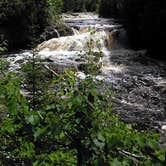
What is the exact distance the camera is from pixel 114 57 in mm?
19094

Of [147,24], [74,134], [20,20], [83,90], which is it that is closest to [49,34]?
[20,20]

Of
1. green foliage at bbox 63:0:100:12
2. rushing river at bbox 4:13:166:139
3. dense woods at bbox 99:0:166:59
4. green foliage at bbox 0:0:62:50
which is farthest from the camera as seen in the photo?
green foliage at bbox 63:0:100:12

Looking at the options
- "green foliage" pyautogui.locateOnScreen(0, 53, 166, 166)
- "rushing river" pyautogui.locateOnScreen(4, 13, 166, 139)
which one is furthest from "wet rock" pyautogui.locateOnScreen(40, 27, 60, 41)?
"green foliage" pyautogui.locateOnScreen(0, 53, 166, 166)

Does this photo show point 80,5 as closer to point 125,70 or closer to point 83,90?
point 125,70

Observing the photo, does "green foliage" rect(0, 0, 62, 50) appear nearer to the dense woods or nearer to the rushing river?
the rushing river

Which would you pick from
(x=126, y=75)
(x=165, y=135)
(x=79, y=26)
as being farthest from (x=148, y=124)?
(x=79, y=26)

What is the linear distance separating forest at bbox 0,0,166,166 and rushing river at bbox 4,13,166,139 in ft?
0.09

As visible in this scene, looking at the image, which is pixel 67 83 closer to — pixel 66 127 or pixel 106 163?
pixel 66 127

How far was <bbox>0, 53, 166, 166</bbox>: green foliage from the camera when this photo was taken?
2.34 metres

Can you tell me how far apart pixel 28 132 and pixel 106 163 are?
23.0 inches

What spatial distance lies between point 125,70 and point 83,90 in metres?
13.8

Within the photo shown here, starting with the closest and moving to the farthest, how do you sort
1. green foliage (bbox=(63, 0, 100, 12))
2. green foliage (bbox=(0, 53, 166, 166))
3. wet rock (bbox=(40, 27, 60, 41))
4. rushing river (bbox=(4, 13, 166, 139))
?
green foliage (bbox=(0, 53, 166, 166)), rushing river (bbox=(4, 13, 166, 139)), wet rock (bbox=(40, 27, 60, 41)), green foliage (bbox=(63, 0, 100, 12))

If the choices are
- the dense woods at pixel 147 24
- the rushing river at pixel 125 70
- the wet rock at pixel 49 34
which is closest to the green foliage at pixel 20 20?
the wet rock at pixel 49 34

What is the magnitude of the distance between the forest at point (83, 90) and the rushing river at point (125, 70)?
3 centimetres
